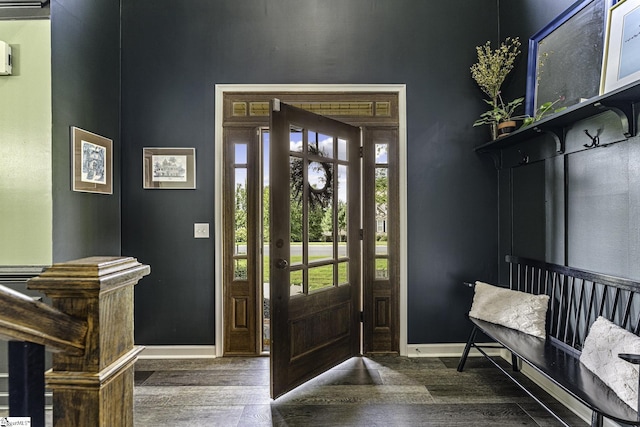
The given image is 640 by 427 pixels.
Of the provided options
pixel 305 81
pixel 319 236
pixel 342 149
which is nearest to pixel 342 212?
pixel 319 236

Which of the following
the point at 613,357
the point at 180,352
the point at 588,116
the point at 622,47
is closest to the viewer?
the point at 613,357

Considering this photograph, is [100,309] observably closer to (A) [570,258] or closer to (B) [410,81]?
(A) [570,258]

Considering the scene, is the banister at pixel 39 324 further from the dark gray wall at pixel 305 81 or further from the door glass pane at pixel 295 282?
the dark gray wall at pixel 305 81

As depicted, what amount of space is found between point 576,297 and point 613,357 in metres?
0.62

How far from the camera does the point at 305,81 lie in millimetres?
3092

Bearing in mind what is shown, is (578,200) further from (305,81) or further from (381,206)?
(305,81)

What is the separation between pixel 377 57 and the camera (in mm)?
3096

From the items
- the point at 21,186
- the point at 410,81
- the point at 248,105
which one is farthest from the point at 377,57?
the point at 21,186

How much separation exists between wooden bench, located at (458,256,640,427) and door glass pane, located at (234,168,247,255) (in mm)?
2024

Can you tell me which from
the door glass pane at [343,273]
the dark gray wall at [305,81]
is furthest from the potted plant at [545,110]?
the door glass pane at [343,273]

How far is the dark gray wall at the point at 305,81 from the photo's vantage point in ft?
10.1

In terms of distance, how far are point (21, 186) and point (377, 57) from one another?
2847 mm

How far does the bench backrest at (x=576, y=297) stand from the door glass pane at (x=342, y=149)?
1573 mm

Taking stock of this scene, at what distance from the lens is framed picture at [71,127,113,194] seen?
2.46 metres
